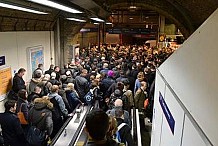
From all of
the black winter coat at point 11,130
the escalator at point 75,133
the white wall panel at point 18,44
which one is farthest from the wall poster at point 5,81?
the black winter coat at point 11,130

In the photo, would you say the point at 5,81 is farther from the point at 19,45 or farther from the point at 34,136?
the point at 34,136

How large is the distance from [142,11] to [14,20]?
54.7ft

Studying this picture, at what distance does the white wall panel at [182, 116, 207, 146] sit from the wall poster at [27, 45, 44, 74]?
7.66m

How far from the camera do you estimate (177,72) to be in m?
2.37

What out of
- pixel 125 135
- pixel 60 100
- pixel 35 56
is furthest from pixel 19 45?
pixel 125 135

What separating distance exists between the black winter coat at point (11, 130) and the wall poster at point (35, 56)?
4759mm

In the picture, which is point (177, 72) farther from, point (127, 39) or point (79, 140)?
point (127, 39)

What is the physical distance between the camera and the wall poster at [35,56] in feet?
28.7

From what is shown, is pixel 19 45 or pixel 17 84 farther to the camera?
pixel 19 45

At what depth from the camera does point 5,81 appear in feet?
22.7

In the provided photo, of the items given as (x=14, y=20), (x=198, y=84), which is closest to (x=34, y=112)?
(x=198, y=84)

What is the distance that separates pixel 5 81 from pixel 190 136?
6.22 metres

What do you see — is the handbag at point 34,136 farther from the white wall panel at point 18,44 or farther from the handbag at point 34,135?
the white wall panel at point 18,44

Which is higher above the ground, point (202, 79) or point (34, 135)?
point (202, 79)
